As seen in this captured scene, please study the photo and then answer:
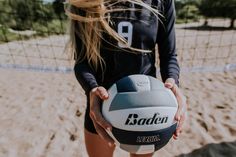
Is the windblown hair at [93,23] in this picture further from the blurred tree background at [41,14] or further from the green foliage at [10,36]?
the green foliage at [10,36]

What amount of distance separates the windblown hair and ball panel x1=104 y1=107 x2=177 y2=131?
290 mm

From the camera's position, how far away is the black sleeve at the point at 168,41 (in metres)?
1.73

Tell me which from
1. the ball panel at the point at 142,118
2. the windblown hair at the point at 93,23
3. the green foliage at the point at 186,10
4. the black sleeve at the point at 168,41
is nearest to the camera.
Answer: the ball panel at the point at 142,118

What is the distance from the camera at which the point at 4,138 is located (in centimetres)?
408

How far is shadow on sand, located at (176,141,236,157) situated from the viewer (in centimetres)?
353

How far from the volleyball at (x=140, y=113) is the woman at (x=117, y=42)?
0.18 feet

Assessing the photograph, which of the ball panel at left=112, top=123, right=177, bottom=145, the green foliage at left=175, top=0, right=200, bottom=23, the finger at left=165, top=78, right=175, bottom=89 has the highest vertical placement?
the finger at left=165, top=78, right=175, bottom=89

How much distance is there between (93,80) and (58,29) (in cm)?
1348

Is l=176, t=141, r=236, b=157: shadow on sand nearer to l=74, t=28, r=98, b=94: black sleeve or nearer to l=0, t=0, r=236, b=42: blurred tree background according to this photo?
→ l=74, t=28, r=98, b=94: black sleeve

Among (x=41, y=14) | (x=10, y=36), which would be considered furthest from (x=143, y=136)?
(x=10, y=36)

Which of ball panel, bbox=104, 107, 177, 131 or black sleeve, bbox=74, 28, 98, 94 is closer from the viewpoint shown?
ball panel, bbox=104, 107, 177, 131

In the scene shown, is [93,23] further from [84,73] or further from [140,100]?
[140,100]

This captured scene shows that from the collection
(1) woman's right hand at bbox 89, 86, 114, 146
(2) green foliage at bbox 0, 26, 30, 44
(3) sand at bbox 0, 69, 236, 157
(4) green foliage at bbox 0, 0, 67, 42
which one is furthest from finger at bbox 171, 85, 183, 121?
(2) green foliage at bbox 0, 26, 30, 44

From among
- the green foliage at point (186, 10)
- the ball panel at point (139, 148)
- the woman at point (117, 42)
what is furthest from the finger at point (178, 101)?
the green foliage at point (186, 10)
